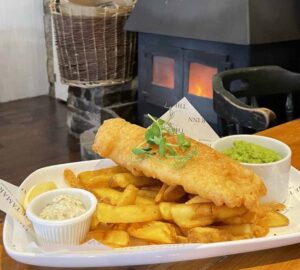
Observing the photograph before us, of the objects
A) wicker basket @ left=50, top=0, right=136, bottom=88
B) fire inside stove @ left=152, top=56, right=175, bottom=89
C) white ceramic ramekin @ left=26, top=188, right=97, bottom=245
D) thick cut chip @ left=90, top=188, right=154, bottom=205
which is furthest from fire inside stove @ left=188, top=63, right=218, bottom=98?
white ceramic ramekin @ left=26, top=188, right=97, bottom=245

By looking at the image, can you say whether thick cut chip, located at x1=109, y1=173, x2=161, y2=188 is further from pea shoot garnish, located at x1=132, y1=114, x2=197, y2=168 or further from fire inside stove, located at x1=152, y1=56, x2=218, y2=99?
fire inside stove, located at x1=152, y1=56, x2=218, y2=99

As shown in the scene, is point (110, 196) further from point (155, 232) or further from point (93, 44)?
point (93, 44)

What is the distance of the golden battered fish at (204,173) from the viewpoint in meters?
Answer: 0.65

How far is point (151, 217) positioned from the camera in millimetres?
688

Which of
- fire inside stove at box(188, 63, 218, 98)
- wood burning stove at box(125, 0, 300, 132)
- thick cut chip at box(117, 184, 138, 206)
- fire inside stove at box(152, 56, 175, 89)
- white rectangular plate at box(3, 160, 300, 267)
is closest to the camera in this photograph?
white rectangular plate at box(3, 160, 300, 267)

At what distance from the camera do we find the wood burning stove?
6.49 ft

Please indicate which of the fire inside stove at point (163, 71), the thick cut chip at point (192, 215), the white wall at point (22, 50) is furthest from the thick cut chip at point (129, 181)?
the white wall at point (22, 50)

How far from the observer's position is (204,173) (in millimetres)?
680

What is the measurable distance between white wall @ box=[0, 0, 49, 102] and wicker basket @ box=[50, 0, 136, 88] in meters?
1.69

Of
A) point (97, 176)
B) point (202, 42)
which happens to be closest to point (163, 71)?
point (202, 42)

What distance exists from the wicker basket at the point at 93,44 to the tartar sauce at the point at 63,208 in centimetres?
205

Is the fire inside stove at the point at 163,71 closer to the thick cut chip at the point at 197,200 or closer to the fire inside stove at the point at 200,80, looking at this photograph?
the fire inside stove at the point at 200,80

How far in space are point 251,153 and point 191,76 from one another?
1.64 m

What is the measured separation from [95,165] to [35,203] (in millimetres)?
219
